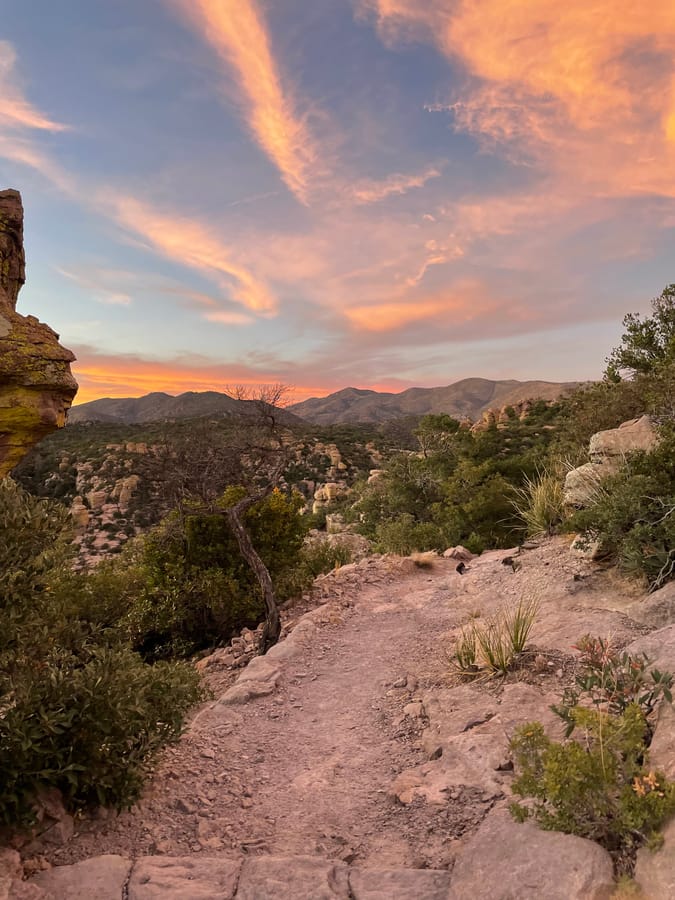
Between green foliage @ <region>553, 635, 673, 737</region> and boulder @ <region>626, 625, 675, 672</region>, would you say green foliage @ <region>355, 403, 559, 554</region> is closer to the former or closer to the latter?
boulder @ <region>626, 625, 675, 672</region>

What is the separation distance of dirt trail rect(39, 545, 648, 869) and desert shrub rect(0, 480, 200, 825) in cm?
32

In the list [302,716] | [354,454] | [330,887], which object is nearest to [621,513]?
[302,716]

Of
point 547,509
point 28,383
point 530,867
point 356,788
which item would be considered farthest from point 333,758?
point 547,509

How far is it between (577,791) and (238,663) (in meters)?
5.97

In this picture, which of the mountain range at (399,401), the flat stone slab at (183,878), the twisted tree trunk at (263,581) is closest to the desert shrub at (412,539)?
the twisted tree trunk at (263,581)

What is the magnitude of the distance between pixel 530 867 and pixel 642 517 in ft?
15.7

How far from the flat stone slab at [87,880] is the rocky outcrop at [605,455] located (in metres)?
7.12

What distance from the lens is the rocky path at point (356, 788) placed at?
2.57 metres

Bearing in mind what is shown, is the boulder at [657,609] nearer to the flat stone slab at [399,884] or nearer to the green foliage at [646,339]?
the flat stone slab at [399,884]

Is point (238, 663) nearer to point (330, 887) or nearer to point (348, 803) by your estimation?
point (348, 803)

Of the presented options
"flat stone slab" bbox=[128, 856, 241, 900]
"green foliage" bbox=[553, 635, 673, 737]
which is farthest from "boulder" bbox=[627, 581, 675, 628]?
"flat stone slab" bbox=[128, 856, 241, 900]

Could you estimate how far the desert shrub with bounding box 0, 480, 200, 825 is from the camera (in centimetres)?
298

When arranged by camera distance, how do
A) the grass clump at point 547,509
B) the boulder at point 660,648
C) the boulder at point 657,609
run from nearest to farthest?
the boulder at point 660,648, the boulder at point 657,609, the grass clump at point 547,509

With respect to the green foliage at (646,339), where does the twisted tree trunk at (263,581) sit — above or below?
below
